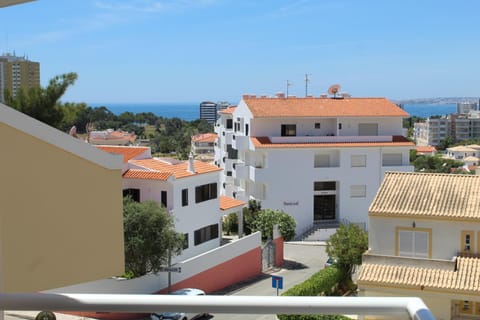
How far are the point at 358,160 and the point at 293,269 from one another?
1446 cm

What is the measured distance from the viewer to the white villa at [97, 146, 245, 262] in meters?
28.9

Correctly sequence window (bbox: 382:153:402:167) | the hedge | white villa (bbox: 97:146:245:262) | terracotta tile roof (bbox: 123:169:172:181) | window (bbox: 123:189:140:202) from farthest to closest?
window (bbox: 382:153:402:167) → window (bbox: 123:189:140:202) → white villa (bbox: 97:146:245:262) → terracotta tile roof (bbox: 123:169:172:181) → the hedge

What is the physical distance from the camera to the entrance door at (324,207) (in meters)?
45.7

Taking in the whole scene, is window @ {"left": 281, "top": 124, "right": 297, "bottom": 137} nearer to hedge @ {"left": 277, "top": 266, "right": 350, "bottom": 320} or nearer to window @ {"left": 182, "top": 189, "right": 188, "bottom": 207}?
window @ {"left": 182, "top": 189, "right": 188, "bottom": 207}

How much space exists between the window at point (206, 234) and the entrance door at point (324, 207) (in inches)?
561

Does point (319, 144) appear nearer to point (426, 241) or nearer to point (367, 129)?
point (367, 129)

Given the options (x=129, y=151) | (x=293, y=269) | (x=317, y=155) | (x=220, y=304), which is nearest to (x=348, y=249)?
(x=293, y=269)

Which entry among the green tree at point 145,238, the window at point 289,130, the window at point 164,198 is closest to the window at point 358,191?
the window at point 289,130

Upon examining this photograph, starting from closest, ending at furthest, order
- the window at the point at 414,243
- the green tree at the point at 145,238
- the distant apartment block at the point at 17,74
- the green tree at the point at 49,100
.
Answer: the distant apartment block at the point at 17,74 < the green tree at the point at 49,100 < the window at the point at 414,243 < the green tree at the point at 145,238

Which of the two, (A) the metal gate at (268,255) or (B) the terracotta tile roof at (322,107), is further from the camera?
(B) the terracotta tile roof at (322,107)

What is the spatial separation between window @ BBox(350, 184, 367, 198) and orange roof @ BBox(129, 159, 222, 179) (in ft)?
51.7

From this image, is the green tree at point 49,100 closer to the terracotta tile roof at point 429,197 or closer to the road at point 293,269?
the road at point 293,269

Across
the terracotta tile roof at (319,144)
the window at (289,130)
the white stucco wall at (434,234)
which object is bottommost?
the white stucco wall at (434,234)

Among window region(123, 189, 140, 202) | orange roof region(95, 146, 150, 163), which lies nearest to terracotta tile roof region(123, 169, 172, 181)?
window region(123, 189, 140, 202)
